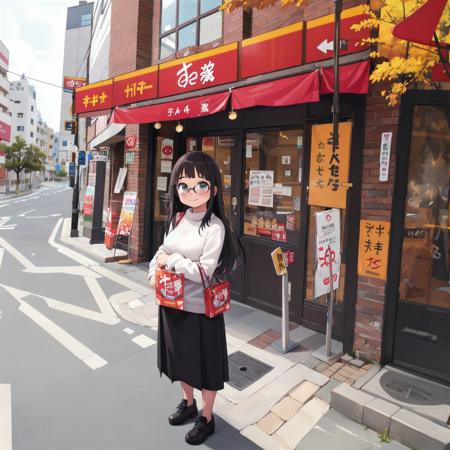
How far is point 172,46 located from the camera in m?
7.64

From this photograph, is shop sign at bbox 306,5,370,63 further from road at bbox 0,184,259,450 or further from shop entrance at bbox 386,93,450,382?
road at bbox 0,184,259,450

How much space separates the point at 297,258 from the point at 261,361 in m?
1.55

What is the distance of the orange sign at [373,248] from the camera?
3.88 meters

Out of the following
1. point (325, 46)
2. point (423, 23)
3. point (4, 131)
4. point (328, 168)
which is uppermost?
point (4, 131)

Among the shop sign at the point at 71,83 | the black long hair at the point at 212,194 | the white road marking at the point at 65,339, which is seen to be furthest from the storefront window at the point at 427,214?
the shop sign at the point at 71,83

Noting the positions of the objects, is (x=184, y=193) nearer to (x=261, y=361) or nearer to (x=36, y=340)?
(x=261, y=361)

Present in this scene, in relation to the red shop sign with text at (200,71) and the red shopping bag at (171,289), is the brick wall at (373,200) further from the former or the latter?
the red shopping bag at (171,289)

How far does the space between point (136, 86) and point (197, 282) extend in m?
4.79

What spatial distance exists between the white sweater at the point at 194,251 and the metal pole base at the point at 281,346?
75.6 inches

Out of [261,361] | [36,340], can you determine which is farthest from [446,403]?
[36,340]

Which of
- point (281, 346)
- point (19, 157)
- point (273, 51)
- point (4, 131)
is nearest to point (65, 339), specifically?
point (281, 346)

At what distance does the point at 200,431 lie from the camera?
2.86 m

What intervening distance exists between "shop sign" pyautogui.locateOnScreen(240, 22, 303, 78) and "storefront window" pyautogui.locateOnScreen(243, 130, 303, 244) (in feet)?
3.28

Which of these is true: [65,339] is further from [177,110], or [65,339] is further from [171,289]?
[177,110]
